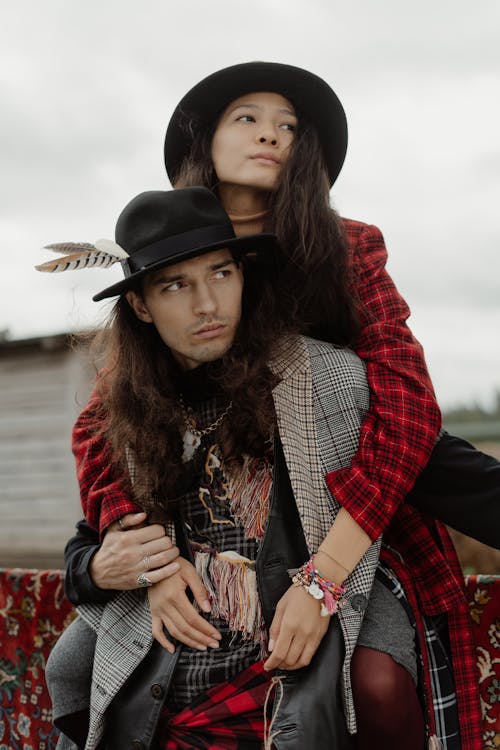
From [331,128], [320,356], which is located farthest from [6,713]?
[331,128]

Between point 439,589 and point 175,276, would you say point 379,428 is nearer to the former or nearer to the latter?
point 439,589

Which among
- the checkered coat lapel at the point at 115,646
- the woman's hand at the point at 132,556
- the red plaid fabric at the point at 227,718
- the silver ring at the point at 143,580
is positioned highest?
the woman's hand at the point at 132,556

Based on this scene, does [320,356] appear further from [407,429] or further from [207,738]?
[207,738]

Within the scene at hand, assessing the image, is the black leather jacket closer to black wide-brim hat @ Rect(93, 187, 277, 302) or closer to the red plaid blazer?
the red plaid blazer

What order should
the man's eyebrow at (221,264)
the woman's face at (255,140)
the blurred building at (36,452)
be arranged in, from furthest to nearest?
the blurred building at (36,452) < the woman's face at (255,140) < the man's eyebrow at (221,264)

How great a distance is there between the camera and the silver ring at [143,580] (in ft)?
7.29

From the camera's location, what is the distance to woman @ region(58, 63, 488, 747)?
2055 mm

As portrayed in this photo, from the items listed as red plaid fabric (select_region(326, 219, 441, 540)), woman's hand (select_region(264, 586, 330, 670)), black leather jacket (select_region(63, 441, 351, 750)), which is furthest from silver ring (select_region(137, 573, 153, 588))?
red plaid fabric (select_region(326, 219, 441, 540))

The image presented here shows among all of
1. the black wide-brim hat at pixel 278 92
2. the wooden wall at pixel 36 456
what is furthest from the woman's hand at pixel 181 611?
the wooden wall at pixel 36 456

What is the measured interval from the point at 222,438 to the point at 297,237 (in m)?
0.68

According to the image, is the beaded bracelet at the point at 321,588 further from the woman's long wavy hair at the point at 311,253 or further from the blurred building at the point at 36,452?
the blurred building at the point at 36,452

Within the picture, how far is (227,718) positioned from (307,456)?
75 centimetres

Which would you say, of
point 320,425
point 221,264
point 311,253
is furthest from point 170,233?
point 320,425

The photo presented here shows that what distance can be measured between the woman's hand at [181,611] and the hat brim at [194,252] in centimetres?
81
